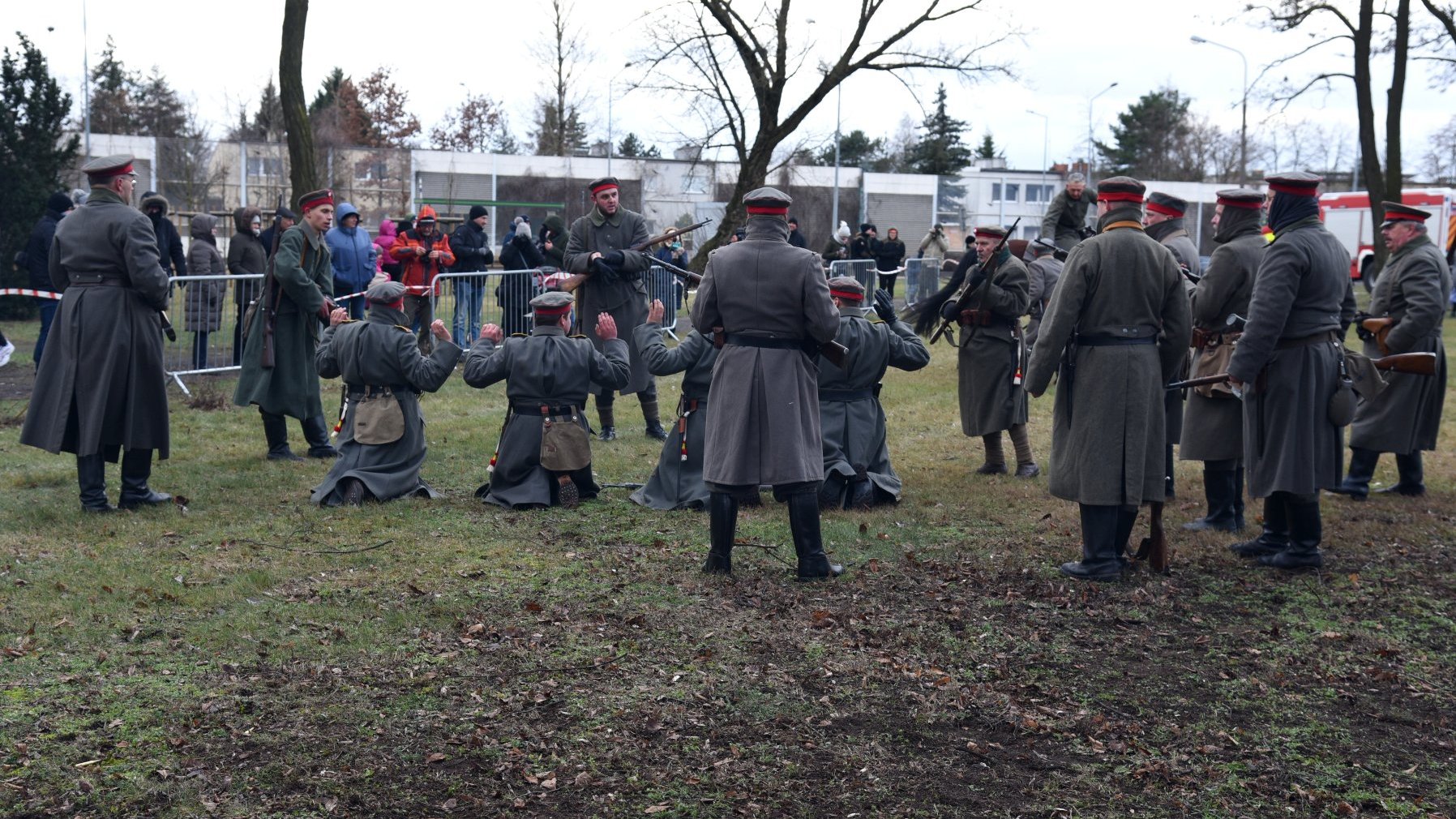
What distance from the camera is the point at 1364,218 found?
3734cm

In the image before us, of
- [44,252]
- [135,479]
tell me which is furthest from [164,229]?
[135,479]

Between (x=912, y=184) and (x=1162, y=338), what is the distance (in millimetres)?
57309

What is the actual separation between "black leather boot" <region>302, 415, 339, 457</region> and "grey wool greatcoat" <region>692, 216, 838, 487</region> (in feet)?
15.3

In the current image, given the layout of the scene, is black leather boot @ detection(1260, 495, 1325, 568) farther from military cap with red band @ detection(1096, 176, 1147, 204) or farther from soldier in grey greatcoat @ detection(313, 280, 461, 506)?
soldier in grey greatcoat @ detection(313, 280, 461, 506)

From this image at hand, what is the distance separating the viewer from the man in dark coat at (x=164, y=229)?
46.9 feet

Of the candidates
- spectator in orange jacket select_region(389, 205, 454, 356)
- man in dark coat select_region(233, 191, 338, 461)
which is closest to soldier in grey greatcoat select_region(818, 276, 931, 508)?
man in dark coat select_region(233, 191, 338, 461)

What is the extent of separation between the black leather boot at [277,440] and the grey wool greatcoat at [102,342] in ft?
6.54

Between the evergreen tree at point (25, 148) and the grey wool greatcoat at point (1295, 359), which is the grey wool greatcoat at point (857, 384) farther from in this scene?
the evergreen tree at point (25, 148)

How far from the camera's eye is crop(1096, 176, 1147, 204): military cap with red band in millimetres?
6777

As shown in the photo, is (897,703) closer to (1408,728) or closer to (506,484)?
(1408,728)

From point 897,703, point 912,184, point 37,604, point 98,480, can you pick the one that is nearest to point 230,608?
point 37,604

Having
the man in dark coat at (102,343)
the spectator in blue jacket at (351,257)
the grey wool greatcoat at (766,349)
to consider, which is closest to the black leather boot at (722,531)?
the grey wool greatcoat at (766,349)

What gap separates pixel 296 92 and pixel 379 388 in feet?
28.1

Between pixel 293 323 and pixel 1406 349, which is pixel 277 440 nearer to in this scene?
pixel 293 323
